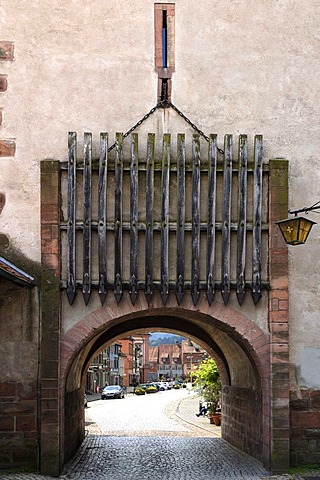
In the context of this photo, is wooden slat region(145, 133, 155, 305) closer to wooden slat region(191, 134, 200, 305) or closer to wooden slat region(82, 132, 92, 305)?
wooden slat region(191, 134, 200, 305)

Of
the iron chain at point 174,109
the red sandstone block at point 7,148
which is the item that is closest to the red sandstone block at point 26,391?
the red sandstone block at point 7,148

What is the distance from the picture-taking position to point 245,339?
12.6 metres

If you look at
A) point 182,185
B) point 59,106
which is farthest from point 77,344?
point 59,106

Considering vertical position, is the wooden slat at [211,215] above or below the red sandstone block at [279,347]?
above

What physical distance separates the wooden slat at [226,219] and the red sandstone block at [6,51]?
3771 mm

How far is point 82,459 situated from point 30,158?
5.54 m

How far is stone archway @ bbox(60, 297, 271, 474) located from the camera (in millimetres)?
12469

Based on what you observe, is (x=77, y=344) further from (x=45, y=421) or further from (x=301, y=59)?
(x=301, y=59)

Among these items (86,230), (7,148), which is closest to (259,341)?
(86,230)

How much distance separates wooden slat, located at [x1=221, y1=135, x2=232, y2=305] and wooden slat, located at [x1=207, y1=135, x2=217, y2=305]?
16 cm

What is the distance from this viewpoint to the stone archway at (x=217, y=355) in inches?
491

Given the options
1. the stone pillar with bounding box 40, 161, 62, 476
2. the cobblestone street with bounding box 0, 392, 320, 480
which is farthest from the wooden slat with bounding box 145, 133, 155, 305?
the cobblestone street with bounding box 0, 392, 320, 480

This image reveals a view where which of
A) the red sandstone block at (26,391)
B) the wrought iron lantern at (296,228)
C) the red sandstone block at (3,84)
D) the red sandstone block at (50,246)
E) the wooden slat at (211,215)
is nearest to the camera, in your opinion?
the wrought iron lantern at (296,228)

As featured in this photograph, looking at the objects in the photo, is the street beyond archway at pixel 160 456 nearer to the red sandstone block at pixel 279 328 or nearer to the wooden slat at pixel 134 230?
the red sandstone block at pixel 279 328
